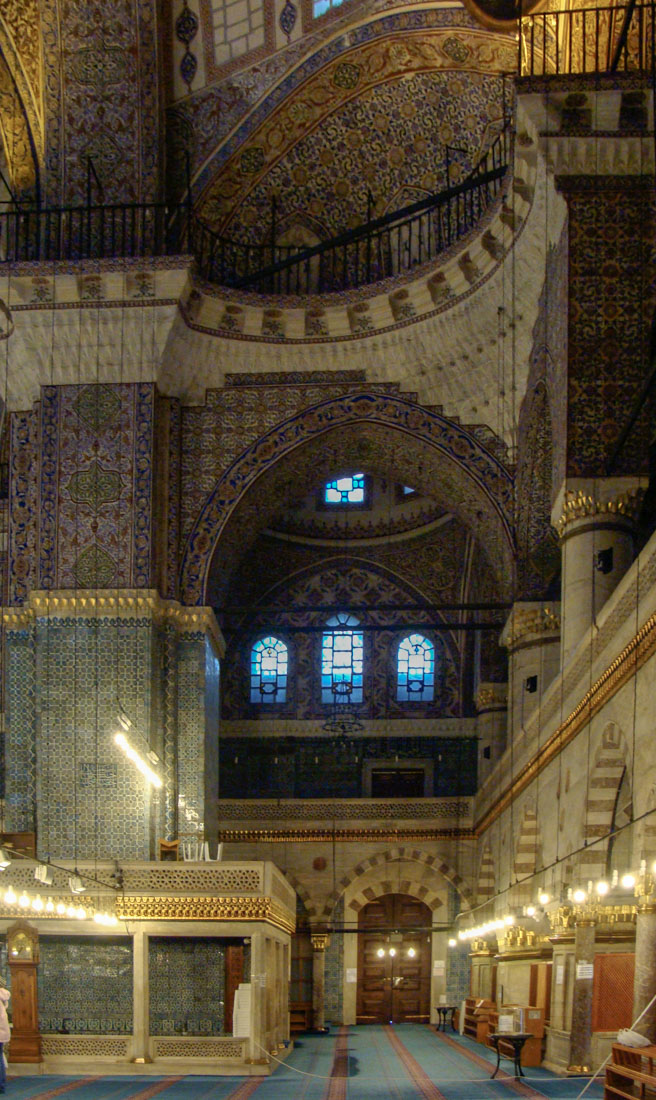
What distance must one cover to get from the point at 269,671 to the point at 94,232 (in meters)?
7.86

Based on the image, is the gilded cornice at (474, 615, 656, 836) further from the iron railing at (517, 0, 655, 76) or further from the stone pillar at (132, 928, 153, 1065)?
the iron railing at (517, 0, 655, 76)

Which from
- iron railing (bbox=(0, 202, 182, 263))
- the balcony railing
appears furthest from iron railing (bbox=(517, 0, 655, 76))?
iron railing (bbox=(0, 202, 182, 263))

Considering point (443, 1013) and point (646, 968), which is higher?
point (646, 968)

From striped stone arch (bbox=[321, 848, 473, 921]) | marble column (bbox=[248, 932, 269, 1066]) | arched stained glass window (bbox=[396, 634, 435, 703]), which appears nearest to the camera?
marble column (bbox=[248, 932, 269, 1066])

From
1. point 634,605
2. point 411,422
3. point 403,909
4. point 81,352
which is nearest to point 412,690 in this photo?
point 403,909

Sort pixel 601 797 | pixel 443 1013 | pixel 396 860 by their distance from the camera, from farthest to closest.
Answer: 1. pixel 396 860
2. pixel 443 1013
3. pixel 601 797

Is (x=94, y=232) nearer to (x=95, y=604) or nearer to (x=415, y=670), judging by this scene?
(x=95, y=604)

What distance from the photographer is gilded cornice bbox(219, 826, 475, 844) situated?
805 inches

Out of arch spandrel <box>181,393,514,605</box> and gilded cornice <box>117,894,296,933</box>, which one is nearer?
gilded cornice <box>117,894,296,933</box>

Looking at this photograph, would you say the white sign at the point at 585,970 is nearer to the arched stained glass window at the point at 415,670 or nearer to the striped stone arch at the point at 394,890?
the striped stone arch at the point at 394,890

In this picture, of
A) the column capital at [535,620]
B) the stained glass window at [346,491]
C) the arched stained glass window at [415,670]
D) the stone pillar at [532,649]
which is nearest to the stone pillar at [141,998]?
the stone pillar at [532,649]

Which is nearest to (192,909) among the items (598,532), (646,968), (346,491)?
(598,532)

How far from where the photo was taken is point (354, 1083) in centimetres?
1188

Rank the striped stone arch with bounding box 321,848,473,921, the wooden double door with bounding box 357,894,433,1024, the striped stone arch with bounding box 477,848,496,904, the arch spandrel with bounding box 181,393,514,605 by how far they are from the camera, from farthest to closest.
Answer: the wooden double door with bounding box 357,894,433,1024
the striped stone arch with bounding box 321,848,473,921
the striped stone arch with bounding box 477,848,496,904
the arch spandrel with bounding box 181,393,514,605
